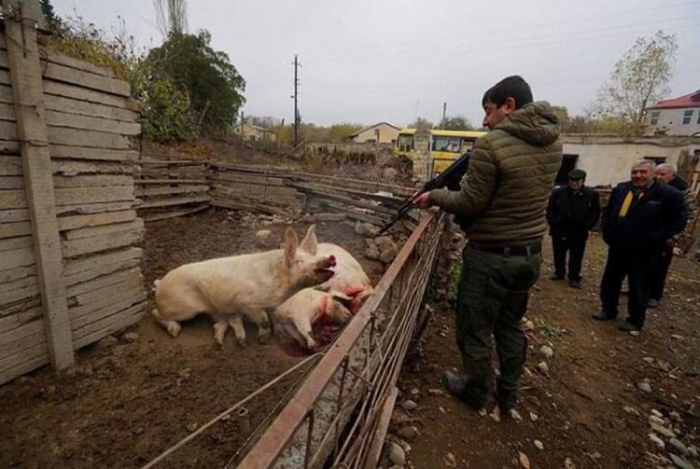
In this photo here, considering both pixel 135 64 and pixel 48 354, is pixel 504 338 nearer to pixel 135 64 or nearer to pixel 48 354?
Result: pixel 48 354

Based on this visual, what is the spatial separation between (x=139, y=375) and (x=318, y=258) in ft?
5.83

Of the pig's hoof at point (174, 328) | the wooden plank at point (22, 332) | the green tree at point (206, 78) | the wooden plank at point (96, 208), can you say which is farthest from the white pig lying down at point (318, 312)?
the green tree at point (206, 78)

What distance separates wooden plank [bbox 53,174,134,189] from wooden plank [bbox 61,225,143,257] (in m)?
0.45

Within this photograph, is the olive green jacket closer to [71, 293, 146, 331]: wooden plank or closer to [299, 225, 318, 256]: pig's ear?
[299, 225, 318, 256]: pig's ear

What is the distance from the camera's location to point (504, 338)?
2596mm

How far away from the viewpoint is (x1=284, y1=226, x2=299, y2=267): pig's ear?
3135mm

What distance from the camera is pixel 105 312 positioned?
3172mm

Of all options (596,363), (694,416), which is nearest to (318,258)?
(596,363)

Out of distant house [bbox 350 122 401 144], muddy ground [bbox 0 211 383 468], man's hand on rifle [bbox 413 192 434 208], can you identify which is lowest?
muddy ground [bbox 0 211 383 468]

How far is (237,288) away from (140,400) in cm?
119

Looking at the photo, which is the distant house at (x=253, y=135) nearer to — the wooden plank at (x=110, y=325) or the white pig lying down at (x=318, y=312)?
the wooden plank at (x=110, y=325)

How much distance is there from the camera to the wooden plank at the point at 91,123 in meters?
A: 2.61

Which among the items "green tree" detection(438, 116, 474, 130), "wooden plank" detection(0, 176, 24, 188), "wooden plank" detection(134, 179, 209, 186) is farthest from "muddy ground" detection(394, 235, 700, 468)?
"green tree" detection(438, 116, 474, 130)

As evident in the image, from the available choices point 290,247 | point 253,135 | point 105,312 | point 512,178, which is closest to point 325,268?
point 290,247
